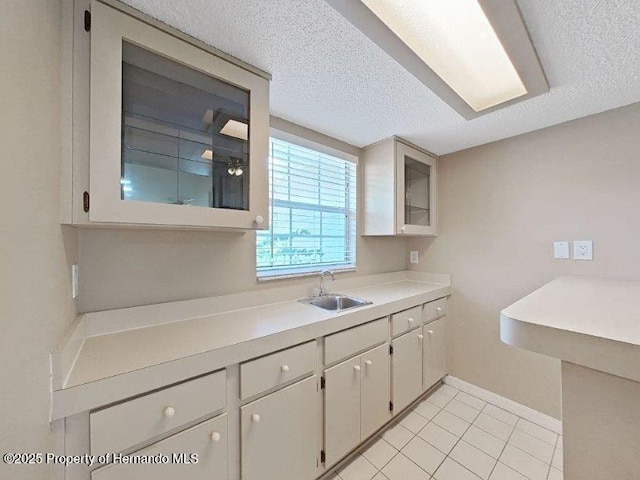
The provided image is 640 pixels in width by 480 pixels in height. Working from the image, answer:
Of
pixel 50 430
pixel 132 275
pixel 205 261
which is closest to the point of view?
pixel 50 430

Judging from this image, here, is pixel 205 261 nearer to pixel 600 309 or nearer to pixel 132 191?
pixel 132 191

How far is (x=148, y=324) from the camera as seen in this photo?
1.23 m

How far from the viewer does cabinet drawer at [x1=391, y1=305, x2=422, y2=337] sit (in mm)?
1745

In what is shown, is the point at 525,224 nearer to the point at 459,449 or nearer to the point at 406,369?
the point at 406,369

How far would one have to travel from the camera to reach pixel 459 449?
5.22 ft

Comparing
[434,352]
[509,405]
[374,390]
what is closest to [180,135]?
[374,390]

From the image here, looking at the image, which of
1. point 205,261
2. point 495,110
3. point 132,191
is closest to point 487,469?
point 205,261

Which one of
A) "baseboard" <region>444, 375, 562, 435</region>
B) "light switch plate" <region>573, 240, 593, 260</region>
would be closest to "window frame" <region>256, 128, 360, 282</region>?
"baseboard" <region>444, 375, 562, 435</region>

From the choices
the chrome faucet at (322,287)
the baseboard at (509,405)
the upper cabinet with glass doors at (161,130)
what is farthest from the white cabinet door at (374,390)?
the upper cabinet with glass doors at (161,130)

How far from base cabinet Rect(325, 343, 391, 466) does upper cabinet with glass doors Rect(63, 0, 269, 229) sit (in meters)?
0.95

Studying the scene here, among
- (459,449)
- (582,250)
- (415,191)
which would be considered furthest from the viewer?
(415,191)

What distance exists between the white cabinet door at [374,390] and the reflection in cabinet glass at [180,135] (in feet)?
3.90

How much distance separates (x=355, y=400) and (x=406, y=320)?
2.16ft

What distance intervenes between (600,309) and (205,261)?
5.55 ft
